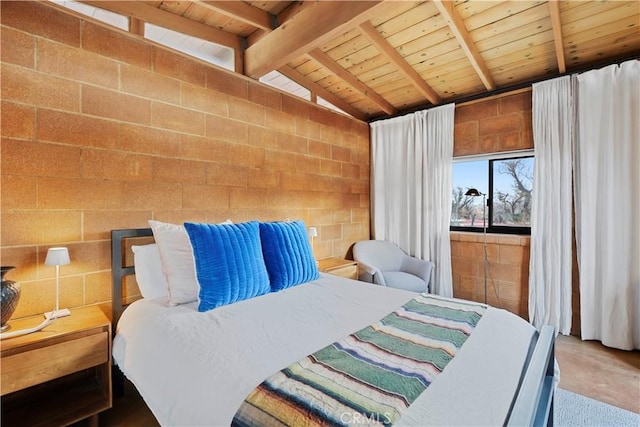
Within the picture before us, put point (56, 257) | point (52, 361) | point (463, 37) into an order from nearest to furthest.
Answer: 1. point (52, 361)
2. point (56, 257)
3. point (463, 37)

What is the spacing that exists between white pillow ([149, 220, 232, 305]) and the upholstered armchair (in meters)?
1.92

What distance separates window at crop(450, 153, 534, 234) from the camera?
10.5ft

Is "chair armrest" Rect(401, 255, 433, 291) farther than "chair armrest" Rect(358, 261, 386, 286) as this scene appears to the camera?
Yes

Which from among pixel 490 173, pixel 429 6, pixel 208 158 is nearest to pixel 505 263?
pixel 490 173

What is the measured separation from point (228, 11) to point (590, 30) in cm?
277

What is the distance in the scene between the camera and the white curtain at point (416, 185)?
3.45 metres

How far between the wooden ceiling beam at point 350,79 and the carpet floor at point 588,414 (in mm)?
3184

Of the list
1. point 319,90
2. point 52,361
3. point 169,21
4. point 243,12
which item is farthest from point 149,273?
point 319,90

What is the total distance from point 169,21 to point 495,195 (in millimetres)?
3558

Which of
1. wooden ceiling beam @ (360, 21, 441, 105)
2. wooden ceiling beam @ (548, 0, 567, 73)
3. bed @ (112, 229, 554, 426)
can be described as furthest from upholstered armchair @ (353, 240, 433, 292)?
wooden ceiling beam @ (548, 0, 567, 73)

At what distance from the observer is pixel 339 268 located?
3.06 meters

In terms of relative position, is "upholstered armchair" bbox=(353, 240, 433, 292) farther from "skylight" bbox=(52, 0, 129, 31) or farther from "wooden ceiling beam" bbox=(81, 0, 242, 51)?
"skylight" bbox=(52, 0, 129, 31)

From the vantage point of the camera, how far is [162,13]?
7.19 ft

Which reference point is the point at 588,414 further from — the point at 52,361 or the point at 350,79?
the point at 350,79
